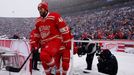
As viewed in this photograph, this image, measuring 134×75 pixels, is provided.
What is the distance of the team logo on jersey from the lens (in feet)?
13.3

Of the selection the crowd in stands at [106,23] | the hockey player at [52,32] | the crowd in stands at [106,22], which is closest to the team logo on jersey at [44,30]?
the hockey player at [52,32]

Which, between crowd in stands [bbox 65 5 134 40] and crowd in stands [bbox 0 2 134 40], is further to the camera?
crowd in stands [bbox 65 5 134 40]

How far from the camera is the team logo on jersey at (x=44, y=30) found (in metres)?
4.07

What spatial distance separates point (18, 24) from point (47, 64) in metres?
45.2

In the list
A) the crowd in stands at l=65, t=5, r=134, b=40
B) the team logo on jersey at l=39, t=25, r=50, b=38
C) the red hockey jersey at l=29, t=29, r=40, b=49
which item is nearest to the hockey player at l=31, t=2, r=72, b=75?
the team logo on jersey at l=39, t=25, r=50, b=38

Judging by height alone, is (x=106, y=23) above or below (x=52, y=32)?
below

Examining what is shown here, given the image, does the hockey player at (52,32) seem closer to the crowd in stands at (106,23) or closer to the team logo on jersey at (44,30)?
the team logo on jersey at (44,30)

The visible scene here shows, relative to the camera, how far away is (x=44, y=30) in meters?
4.11

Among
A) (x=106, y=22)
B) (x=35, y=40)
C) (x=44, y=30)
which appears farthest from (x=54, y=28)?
(x=106, y=22)

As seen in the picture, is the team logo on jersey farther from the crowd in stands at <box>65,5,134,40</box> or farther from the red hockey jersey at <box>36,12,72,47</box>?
the crowd in stands at <box>65,5,134,40</box>

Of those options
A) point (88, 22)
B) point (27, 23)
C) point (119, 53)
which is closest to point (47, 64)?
point (119, 53)

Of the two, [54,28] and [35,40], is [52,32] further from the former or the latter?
[35,40]

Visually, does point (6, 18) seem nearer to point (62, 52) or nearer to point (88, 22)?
point (88, 22)

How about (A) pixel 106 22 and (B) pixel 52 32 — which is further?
(A) pixel 106 22
